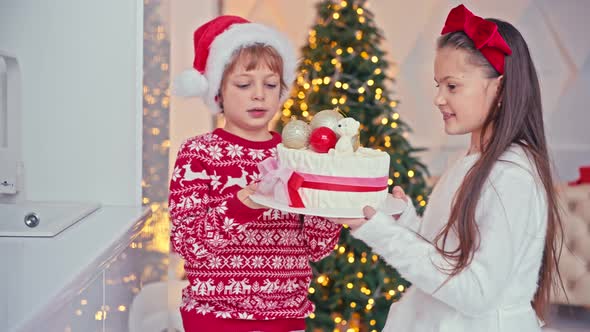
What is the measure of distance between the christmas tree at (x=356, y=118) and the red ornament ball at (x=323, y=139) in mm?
1725

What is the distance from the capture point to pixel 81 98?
113 inches

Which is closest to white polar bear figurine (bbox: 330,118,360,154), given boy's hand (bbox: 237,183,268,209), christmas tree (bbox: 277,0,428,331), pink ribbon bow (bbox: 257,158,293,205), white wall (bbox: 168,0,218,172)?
pink ribbon bow (bbox: 257,158,293,205)

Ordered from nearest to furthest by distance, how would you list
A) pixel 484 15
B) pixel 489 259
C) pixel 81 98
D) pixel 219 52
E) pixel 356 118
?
1. pixel 489 259
2. pixel 219 52
3. pixel 81 98
4. pixel 356 118
5. pixel 484 15

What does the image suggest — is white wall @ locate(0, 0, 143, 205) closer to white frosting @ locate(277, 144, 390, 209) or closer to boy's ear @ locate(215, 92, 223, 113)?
boy's ear @ locate(215, 92, 223, 113)

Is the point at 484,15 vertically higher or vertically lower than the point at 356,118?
higher

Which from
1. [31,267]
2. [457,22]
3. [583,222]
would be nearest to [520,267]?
[457,22]

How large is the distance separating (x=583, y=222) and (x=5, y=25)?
13.9ft

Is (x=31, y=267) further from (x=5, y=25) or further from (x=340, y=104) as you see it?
(x=340, y=104)

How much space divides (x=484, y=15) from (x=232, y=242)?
463cm

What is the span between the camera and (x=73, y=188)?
2861 millimetres

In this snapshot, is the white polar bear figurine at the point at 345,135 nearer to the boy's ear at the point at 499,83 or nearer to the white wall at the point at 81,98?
the boy's ear at the point at 499,83

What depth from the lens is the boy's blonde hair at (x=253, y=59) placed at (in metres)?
2.27

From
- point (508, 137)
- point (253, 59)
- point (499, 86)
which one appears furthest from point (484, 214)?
point (253, 59)

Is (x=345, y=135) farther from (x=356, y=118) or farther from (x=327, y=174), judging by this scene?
(x=356, y=118)
